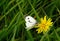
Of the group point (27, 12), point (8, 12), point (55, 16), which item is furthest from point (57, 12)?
point (8, 12)

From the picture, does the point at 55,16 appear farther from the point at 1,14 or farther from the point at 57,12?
the point at 1,14

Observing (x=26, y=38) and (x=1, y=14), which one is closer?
(x=26, y=38)

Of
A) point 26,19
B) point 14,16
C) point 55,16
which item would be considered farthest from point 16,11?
point 55,16

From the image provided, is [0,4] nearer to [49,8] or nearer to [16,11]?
[16,11]

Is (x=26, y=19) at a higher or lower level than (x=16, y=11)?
lower

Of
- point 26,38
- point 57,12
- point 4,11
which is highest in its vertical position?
point 4,11

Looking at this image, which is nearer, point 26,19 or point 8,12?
point 26,19
